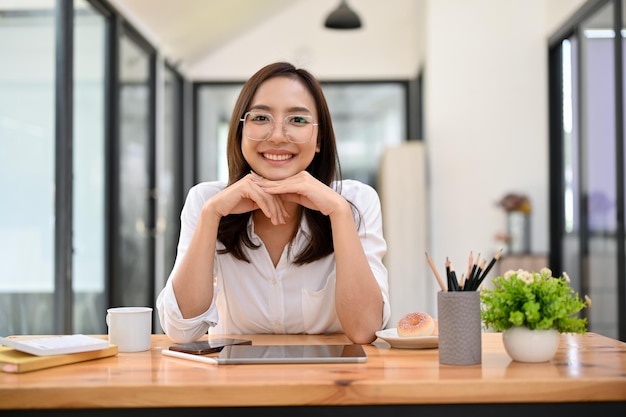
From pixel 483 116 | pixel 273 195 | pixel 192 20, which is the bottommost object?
pixel 273 195

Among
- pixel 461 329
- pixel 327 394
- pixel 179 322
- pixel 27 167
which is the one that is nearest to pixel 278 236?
pixel 179 322

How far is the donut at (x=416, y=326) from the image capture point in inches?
63.0

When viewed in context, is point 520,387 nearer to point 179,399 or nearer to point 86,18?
point 179,399

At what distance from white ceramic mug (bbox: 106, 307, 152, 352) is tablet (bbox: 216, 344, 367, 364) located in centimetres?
20

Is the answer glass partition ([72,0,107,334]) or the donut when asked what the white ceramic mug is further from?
glass partition ([72,0,107,334])

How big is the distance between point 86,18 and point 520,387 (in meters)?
3.91

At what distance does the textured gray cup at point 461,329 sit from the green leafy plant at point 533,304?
57 mm

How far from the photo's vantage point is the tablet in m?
1.38

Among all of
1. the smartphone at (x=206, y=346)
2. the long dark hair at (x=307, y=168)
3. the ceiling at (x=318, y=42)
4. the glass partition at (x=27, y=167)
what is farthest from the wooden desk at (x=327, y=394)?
the ceiling at (x=318, y=42)

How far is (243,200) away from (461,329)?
0.71 m

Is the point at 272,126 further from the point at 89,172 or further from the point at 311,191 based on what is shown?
the point at 89,172

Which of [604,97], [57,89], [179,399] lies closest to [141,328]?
[179,399]

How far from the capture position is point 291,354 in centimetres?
144

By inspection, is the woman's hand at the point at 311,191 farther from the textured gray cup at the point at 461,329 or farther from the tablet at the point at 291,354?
the textured gray cup at the point at 461,329
